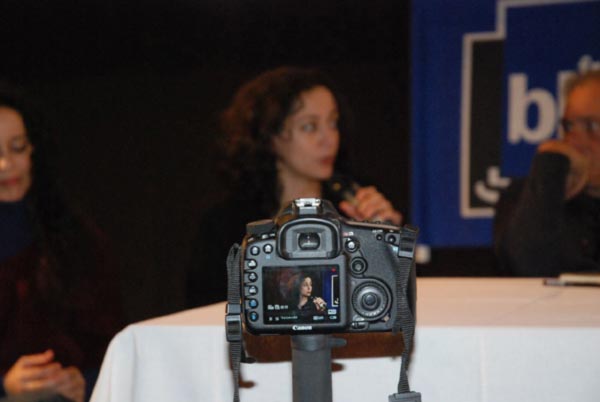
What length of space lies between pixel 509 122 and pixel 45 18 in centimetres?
155

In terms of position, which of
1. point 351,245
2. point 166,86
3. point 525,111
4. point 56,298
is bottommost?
point 56,298

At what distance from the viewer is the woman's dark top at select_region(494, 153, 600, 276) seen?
194 cm

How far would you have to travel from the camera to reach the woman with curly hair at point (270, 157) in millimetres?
1933

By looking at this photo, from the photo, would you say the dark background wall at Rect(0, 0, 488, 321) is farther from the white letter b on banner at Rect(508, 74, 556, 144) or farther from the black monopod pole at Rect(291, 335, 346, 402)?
the black monopod pole at Rect(291, 335, 346, 402)

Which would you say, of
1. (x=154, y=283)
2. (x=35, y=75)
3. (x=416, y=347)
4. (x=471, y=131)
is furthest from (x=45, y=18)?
(x=416, y=347)

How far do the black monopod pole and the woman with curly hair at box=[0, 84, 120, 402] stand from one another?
0.89 m

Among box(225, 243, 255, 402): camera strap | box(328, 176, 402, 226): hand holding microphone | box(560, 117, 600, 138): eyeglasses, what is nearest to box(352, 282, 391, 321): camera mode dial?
box(225, 243, 255, 402): camera strap

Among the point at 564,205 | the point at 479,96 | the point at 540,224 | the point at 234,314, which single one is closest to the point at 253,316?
the point at 234,314

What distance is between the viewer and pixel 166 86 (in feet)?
9.98

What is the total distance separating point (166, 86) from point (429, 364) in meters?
2.20

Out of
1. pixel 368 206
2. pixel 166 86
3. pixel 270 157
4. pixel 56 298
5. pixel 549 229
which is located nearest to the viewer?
pixel 368 206

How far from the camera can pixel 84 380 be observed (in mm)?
1656

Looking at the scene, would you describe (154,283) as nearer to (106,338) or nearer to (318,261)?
(106,338)

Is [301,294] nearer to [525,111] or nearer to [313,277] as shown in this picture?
[313,277]
